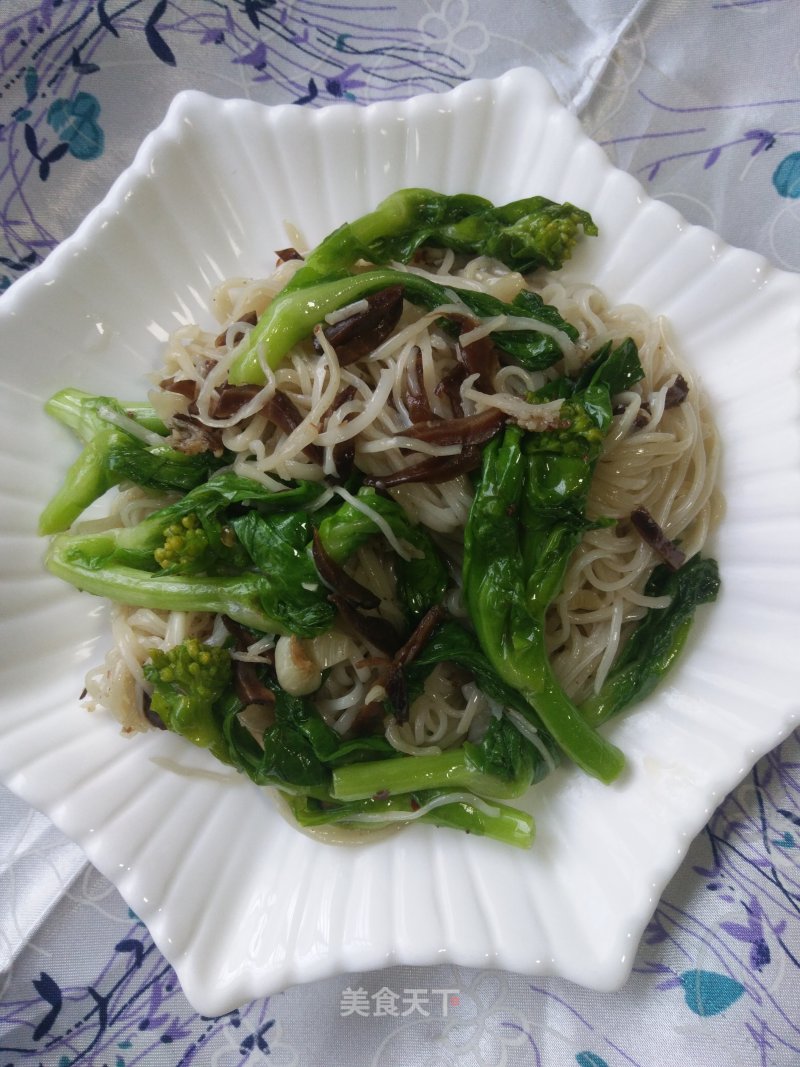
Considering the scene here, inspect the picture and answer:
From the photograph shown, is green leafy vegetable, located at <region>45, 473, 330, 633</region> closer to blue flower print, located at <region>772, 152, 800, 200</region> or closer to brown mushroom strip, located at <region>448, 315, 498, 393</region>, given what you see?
brown mushroom strip, located at <region>448, 315, 498, 393</region>

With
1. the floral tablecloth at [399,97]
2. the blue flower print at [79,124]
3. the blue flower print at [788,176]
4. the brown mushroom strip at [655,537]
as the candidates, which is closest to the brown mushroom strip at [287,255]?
the floral tablecloth at [399,97]

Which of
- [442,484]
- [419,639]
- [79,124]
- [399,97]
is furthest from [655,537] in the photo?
[79,124]

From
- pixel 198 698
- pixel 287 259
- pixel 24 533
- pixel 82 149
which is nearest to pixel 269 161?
pixel 287 259

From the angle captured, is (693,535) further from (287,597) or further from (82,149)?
(82,149)

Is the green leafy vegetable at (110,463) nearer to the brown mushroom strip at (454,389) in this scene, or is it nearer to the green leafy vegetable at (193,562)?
the green leafy vegetable at (193,562)

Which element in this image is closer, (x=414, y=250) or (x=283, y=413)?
(x=283, y=413)

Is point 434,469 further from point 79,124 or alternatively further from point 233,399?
point 79,124
